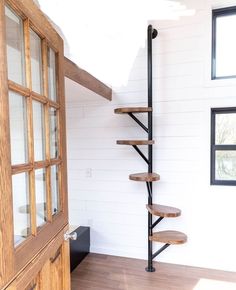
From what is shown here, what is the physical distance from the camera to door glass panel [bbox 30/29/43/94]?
3.48 feet

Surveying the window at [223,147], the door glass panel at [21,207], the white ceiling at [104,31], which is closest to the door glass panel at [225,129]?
the window at [223,147]

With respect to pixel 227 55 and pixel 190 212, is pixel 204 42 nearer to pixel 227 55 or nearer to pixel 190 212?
pixel 227 55

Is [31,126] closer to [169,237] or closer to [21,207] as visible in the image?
[21,207]

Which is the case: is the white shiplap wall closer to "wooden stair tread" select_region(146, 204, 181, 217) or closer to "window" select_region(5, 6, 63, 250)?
"wooden stair tread" select_region(146, 204, 181, 217)

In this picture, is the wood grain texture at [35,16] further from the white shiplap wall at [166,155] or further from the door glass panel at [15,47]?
the white shiplap wall at [166,155]

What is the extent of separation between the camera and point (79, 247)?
280 centimetres

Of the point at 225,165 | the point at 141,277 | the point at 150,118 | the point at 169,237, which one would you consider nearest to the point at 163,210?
the point at 169,237

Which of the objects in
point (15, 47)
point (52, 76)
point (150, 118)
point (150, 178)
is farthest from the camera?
point (150, 118)

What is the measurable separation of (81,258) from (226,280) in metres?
1.60

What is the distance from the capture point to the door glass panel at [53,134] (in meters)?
1.27

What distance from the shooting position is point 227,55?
2625mm

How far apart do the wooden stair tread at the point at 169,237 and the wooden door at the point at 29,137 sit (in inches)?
52.5

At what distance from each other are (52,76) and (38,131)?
0.34m

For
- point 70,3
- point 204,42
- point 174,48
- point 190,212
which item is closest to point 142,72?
point 174,48
